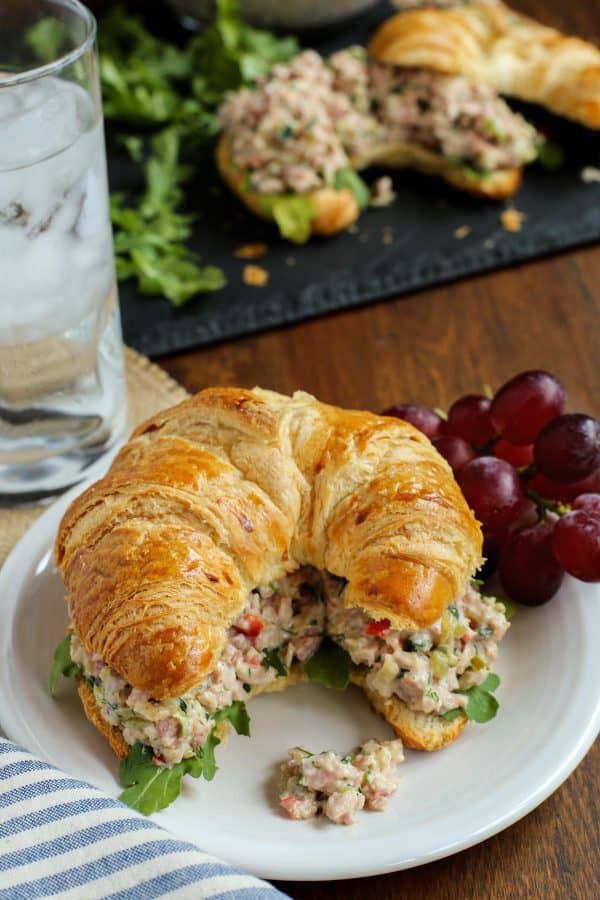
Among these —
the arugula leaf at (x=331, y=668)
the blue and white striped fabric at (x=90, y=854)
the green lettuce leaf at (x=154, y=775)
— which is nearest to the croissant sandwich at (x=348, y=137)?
the arugula leaf at (x=331, y=668)

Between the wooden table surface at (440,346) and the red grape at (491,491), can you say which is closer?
the red grape at (491,491)

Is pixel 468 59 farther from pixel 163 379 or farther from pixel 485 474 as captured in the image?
pixel 485 474

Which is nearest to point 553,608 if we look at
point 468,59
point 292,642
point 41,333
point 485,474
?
point 485,474

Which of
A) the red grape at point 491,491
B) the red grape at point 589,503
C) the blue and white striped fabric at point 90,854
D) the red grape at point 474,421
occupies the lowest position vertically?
the blue and white striped fabric at point 90,854

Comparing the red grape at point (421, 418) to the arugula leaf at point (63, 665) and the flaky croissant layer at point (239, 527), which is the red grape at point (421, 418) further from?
the arugula leaf at point (63, 665)

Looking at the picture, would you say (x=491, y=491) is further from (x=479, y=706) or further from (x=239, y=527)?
(x=239, y=527)

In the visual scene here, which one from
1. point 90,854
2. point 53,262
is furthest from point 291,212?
point 90,854
